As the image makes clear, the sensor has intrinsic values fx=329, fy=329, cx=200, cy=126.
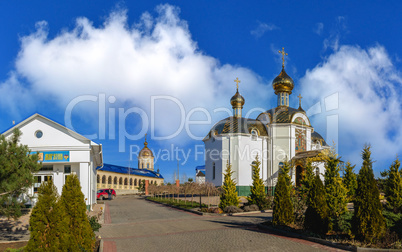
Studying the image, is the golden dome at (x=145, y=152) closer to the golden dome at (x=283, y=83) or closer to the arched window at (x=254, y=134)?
the golden dome at (x=283, y=83)

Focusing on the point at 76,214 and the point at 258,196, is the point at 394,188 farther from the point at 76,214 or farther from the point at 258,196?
the point at 76,214

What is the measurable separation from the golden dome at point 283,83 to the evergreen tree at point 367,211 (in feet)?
85.9

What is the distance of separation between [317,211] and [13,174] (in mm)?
9117

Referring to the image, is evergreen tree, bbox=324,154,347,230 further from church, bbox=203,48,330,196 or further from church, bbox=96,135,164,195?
church, bbox=96,135,164,195

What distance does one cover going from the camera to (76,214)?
24.0 ft

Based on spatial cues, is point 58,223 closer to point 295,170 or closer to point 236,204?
point 236,204

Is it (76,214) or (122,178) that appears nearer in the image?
(76,214)

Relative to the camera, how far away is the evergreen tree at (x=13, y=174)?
8758 millimetres

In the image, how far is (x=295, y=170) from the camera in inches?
1254

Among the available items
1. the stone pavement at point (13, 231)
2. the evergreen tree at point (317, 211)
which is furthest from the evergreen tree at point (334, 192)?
the stone pavement at point (13, 231)

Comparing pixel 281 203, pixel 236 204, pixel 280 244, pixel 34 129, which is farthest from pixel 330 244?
pixel 34 129

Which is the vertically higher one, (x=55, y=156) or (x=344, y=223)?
(x=55, y=156)

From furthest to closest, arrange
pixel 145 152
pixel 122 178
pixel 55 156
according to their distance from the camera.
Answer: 1. pixel 145 152
2. pixel 122 178
3. pixel 55 156

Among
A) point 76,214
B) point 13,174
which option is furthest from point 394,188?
point 13,174
